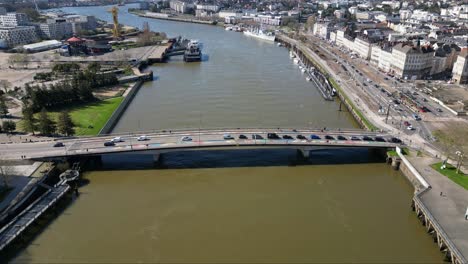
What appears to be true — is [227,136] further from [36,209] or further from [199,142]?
[36,209]

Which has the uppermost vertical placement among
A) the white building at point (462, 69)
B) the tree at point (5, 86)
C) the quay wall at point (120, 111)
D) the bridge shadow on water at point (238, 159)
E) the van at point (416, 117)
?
the white building at point (462, 69)

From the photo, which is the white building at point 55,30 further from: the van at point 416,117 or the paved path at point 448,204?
the paved path at point 448,204

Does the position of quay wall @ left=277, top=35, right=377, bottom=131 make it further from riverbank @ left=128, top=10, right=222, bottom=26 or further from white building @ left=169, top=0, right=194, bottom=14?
white building @ left=169, top=0, right=194, bottom=14

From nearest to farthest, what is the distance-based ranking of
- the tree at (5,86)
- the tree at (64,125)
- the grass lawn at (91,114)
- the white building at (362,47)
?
1. the tree at (64,125)
2. the grass lawn at (91,114)
3. the tree at (5,86)
4. the white building at (362,47)

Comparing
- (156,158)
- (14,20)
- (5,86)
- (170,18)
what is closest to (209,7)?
(170,18)

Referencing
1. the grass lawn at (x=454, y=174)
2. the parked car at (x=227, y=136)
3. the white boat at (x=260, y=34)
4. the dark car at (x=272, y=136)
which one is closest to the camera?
the grass lawn at (x=454, y=174)

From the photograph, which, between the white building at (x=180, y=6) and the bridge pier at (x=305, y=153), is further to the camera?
the white building at (x=180, y=6)

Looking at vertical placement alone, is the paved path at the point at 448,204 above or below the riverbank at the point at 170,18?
below

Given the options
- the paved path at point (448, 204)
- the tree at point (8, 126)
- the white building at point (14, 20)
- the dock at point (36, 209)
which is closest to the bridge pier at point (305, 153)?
the paved path at point (448, 204)
